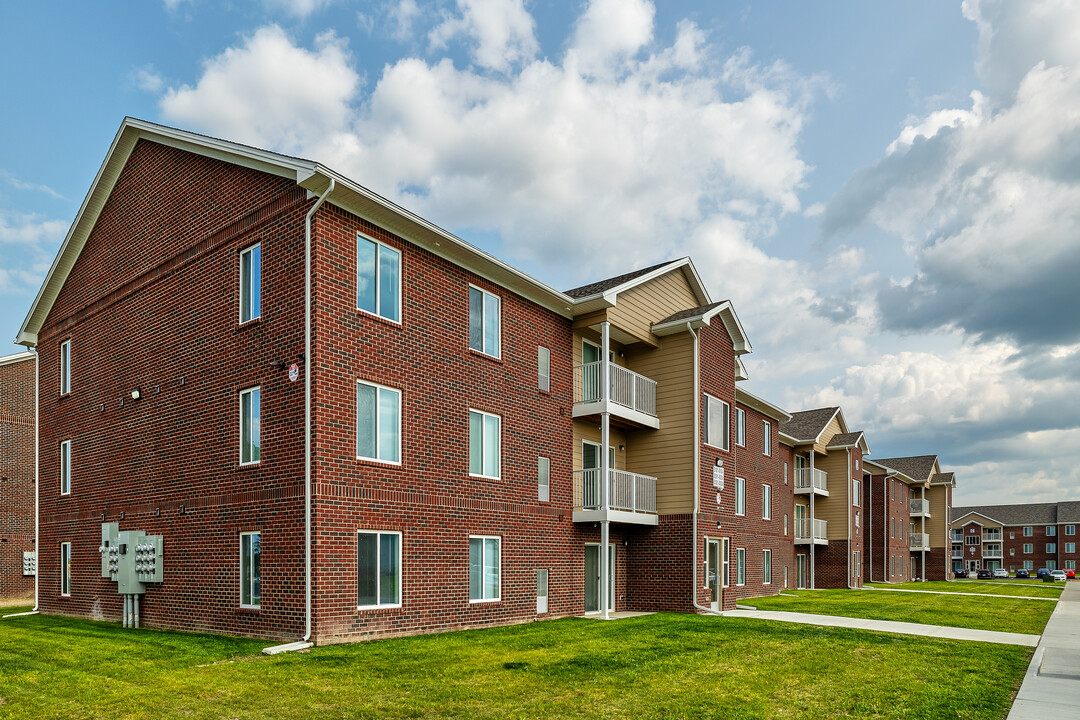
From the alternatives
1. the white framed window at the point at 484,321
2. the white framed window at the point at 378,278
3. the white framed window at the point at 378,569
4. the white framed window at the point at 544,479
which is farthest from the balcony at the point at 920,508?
the white framed window at the point at 378,278

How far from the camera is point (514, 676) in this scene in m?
11.4

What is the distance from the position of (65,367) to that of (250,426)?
31.4 feet

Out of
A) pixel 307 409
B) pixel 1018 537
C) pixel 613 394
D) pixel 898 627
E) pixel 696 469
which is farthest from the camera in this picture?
pixel 1018 537

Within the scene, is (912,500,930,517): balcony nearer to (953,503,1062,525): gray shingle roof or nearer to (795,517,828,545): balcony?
(795,517,828,545): balcony

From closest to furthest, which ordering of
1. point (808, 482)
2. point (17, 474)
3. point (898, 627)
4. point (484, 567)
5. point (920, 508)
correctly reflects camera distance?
point (484, 567) → point (898, 627) → point (17, 474) → point (808, 482) → point (920, 508)

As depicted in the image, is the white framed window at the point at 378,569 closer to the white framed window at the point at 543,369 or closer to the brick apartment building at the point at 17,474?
the white framed window at the point at 543,369

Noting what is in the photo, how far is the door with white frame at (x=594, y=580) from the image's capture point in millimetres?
Result: 21891

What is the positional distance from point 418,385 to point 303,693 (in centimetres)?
740

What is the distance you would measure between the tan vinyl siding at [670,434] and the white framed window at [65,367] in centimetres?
1518

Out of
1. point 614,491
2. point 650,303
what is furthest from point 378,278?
point 650,303

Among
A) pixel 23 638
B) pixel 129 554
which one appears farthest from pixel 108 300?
pixel 23 638

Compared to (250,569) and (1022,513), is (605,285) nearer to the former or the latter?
(250,569)

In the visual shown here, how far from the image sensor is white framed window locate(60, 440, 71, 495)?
68.7 feet

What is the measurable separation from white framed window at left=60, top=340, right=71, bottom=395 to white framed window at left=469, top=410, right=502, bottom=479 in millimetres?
11363
